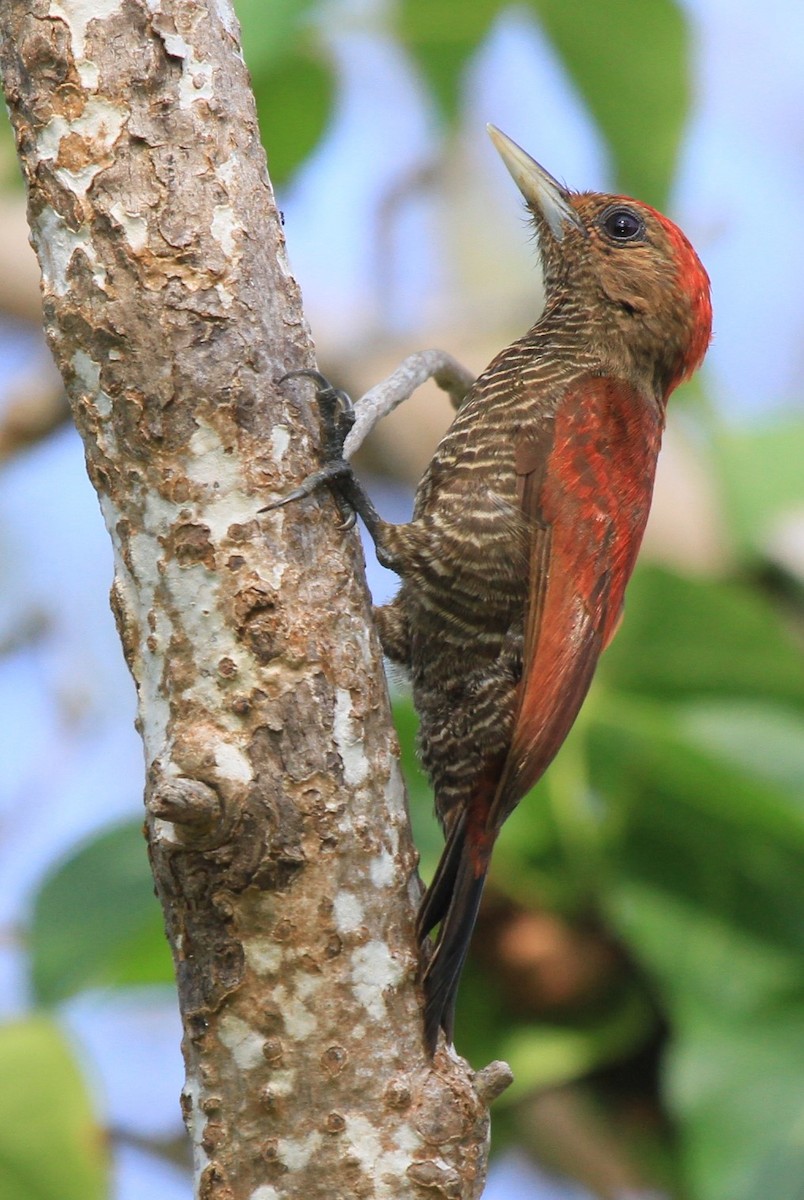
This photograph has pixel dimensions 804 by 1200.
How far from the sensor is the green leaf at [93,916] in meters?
2.97

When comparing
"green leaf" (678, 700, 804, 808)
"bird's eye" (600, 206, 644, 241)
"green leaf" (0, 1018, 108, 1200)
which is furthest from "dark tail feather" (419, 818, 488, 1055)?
"bird's eye" (600, 206, 644, 241)

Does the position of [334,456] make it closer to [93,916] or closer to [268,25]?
[268,25]

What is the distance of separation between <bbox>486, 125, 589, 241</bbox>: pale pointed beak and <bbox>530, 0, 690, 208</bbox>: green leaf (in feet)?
1.99

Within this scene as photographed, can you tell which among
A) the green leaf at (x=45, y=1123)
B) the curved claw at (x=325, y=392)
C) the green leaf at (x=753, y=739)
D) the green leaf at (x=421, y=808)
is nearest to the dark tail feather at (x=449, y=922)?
the curved claw at (x=325, y=392)

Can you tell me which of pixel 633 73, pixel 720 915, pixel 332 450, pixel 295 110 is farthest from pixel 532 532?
pixel 295 110

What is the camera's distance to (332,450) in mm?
1906

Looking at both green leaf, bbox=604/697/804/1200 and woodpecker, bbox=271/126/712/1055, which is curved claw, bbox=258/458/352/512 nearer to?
woodpecker, bbox=271/126/712/1055

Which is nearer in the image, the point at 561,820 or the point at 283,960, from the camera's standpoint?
the point at 283,960

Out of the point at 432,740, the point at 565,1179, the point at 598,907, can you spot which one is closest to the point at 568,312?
the point at 432,740

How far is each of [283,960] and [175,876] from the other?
16 cm

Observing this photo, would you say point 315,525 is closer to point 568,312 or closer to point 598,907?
point 568,312

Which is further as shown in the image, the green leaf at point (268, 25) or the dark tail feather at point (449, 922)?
the green leaf at point (268, 25)

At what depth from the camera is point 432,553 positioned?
97.2 inches

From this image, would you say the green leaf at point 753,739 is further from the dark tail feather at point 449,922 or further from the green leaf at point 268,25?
the green leaf at point 268,25
